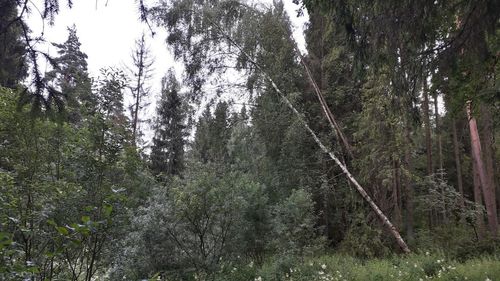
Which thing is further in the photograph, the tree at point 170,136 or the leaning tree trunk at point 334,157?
the tree at point 170,136

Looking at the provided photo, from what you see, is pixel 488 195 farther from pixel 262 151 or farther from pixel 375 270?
pixel 262 151

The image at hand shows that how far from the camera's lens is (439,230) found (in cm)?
1049

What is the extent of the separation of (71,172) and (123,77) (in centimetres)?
162

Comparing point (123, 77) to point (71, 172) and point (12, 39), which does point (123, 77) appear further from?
point (12, 39)

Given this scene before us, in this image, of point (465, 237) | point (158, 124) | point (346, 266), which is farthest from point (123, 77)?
point (158, 124)

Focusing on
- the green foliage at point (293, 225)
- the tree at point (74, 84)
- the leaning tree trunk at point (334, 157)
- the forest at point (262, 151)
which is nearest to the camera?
the tree at point (74, 84)

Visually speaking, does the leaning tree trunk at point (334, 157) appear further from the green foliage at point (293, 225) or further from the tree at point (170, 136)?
the tree at point (170, 136)

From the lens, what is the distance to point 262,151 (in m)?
13.4

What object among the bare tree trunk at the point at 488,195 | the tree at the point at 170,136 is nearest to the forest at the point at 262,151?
the bare tree trunk at the point at 488,195

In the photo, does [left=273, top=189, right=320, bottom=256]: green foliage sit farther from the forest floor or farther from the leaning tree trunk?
the leaning tree trunk

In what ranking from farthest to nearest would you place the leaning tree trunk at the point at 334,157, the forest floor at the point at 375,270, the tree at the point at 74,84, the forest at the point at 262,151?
the leaning tree trunk at the point at 334,157 → the forest floor at the point at 375,270 → the forest at the point at 262,151 → the tree at the point at 74,84

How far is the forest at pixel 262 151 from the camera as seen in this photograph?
3.72m

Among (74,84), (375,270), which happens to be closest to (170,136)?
(375,270)

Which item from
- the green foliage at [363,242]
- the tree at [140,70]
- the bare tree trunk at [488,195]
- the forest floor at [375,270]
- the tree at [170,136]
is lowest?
the forest floor at [375,270]
